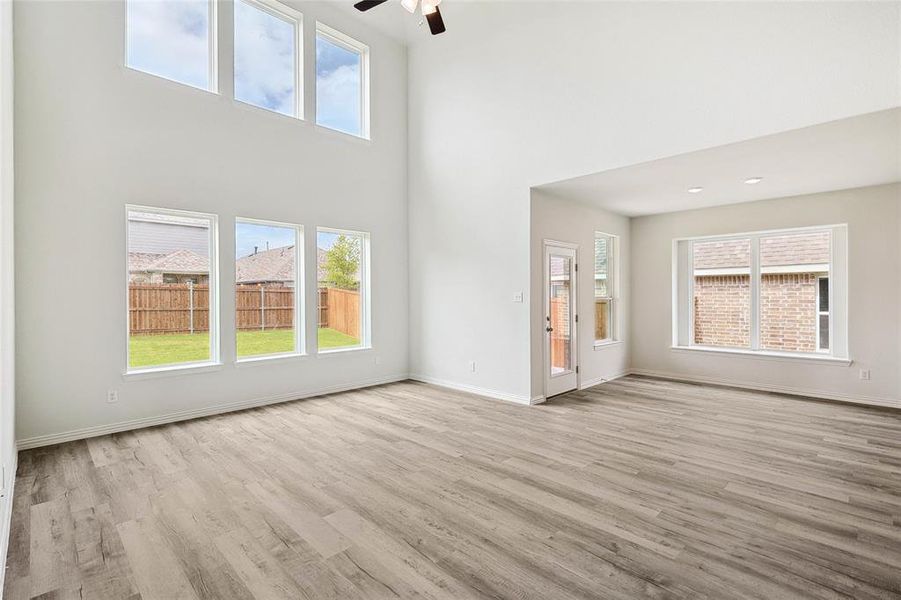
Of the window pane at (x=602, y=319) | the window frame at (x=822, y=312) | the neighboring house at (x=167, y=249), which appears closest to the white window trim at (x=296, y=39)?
the neighboring house at (x=167, y=249)

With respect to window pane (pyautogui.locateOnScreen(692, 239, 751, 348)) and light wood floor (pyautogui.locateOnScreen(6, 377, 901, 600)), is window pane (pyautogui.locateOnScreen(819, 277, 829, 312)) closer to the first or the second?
Result: window pane (pyautogui.locateOnScreen(692, 239, 751, 348))

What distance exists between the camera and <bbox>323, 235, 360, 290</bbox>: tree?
6141 mm

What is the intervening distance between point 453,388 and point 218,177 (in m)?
3.99

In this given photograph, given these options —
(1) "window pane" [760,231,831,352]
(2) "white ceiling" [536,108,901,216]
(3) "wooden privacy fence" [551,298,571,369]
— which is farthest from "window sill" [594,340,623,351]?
(2) "white ceiling" [536,108,901,216]

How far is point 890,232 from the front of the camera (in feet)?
16.9

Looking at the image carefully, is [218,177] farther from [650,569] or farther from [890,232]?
[890,232]

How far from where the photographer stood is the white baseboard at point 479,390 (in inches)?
214

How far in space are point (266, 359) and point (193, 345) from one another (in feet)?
2.68

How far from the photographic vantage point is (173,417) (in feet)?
15.4

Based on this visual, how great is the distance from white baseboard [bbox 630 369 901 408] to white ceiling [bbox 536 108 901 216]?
257cm

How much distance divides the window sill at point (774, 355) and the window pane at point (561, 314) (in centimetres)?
214

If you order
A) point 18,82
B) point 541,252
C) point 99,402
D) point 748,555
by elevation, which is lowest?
point 748,555

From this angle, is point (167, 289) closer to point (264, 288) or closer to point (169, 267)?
point (169, 267)

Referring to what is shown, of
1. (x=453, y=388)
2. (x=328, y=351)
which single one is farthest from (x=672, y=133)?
(x=328, y=351)
